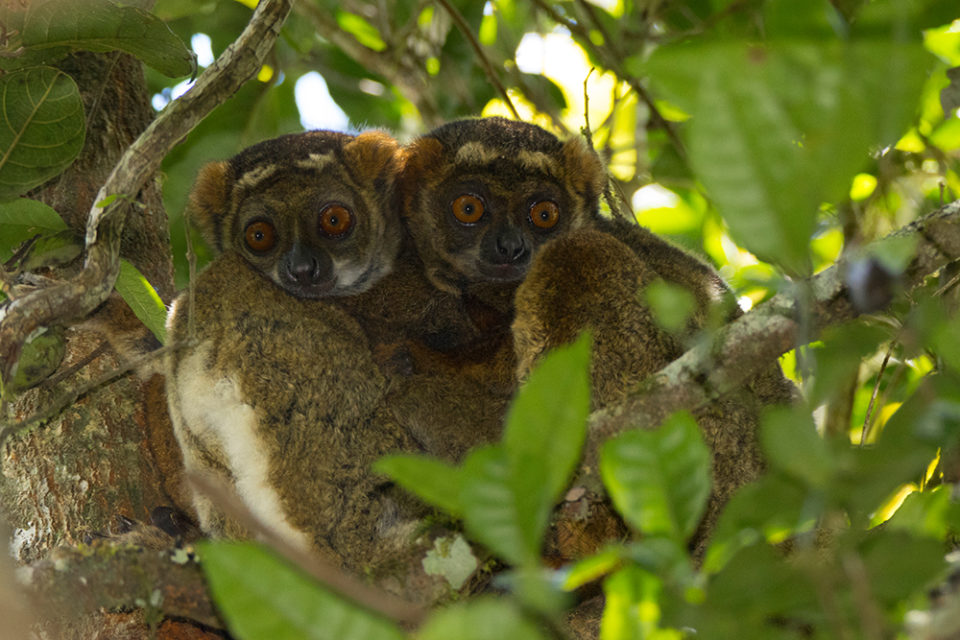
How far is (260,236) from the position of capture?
3689 mm

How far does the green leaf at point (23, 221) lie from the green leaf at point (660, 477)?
2226 millimetres

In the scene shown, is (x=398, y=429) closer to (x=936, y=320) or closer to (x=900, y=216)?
(x=936, y=320)

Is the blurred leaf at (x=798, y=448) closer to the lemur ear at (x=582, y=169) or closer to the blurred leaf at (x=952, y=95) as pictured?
the blurred leaf at (x=952, y=95)

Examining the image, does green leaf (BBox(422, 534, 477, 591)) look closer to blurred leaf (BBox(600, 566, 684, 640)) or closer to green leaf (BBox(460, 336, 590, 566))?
blurred leaf (BBox(600, 566, 684, 640))

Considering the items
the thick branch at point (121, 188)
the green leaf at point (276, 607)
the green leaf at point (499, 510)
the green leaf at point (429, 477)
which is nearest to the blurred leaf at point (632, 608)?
the green leaf at point (499, 510)

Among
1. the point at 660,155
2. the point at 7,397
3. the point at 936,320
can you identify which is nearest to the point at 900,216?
the point at 660,155

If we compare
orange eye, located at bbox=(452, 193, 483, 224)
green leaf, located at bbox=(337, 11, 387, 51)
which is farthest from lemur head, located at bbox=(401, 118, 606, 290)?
green leaf, located at bbox=(337, 11, 387, 51)

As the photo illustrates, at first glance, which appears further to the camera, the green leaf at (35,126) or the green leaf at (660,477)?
the green leaf at (35,126)

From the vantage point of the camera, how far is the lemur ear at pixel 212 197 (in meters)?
3.76

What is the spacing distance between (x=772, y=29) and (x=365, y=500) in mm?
1762

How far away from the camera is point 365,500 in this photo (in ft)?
9.21

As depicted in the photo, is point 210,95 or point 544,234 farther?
point 544,234

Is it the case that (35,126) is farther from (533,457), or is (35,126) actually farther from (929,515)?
(929,515)

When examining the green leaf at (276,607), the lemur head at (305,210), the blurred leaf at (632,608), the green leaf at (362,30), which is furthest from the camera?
the green leaf at (362,30)
